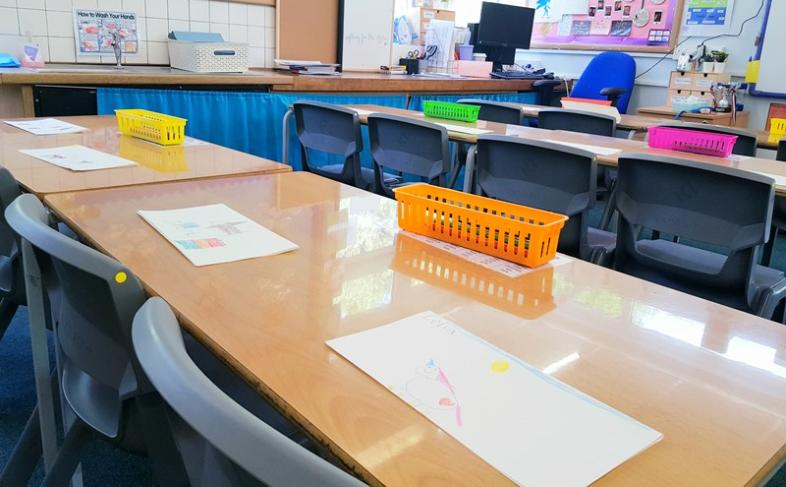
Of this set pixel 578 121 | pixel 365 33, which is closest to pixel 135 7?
pixel 365 33

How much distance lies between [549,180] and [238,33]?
2.93 meters

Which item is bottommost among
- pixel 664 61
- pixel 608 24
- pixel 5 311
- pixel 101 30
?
pixel 5 311

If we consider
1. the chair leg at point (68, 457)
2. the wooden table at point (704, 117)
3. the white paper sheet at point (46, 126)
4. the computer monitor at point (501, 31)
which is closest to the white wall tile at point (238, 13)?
the white paper sheet at point (46, 126)

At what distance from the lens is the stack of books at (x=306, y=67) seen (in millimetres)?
4254

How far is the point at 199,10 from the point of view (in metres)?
4.02

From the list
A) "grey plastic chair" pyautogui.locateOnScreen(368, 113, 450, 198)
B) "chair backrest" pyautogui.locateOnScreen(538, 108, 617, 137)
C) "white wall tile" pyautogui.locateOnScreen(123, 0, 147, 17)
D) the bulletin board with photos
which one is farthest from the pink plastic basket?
the bulletin board with photos

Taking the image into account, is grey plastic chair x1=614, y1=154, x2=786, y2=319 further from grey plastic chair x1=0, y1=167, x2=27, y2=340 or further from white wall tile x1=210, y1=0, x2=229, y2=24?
white wall tile x1=210, y1=0, x2=229, y2=24

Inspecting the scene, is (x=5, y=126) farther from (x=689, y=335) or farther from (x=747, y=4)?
(x=747, y=4)

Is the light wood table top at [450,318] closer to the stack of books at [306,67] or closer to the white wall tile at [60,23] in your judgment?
the white wall tile at [60,23]

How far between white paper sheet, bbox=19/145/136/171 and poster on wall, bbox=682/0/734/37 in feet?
18.7

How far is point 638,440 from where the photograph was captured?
26.0 inches

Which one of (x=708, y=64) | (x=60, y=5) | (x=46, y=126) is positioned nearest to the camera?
(x=46, y=126)

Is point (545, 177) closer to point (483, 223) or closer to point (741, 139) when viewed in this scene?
point (483, 223)

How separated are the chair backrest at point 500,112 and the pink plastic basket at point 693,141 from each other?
3.57ft
